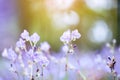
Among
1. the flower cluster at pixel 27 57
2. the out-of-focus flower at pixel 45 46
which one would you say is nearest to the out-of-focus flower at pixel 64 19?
the out-of-focus flower at pixel 45 46

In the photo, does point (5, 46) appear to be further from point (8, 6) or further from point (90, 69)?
point (90, 69)

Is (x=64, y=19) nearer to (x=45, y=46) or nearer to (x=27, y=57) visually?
(x=45, y=46)

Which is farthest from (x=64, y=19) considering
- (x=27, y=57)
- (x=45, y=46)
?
(x=27, y=57)

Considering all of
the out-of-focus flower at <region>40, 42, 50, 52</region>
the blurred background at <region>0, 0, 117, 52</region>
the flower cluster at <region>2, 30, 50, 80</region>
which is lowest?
the flower cluster at <region>2, 30, 50, 80</region>

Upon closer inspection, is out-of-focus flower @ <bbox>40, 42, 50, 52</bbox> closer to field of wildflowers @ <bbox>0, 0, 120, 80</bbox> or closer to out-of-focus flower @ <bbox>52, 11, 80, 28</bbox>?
field of wildflowers @ <bbox>0, 0, 120, 80</bbox>

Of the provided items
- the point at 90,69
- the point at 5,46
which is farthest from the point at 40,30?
the point at 90,69

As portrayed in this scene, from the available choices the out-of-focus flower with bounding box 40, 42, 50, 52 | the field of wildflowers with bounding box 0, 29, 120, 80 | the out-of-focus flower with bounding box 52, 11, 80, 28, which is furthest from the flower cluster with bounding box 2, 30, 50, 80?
the out-of-focus flower with bounding box 52, 11, 80, 28
